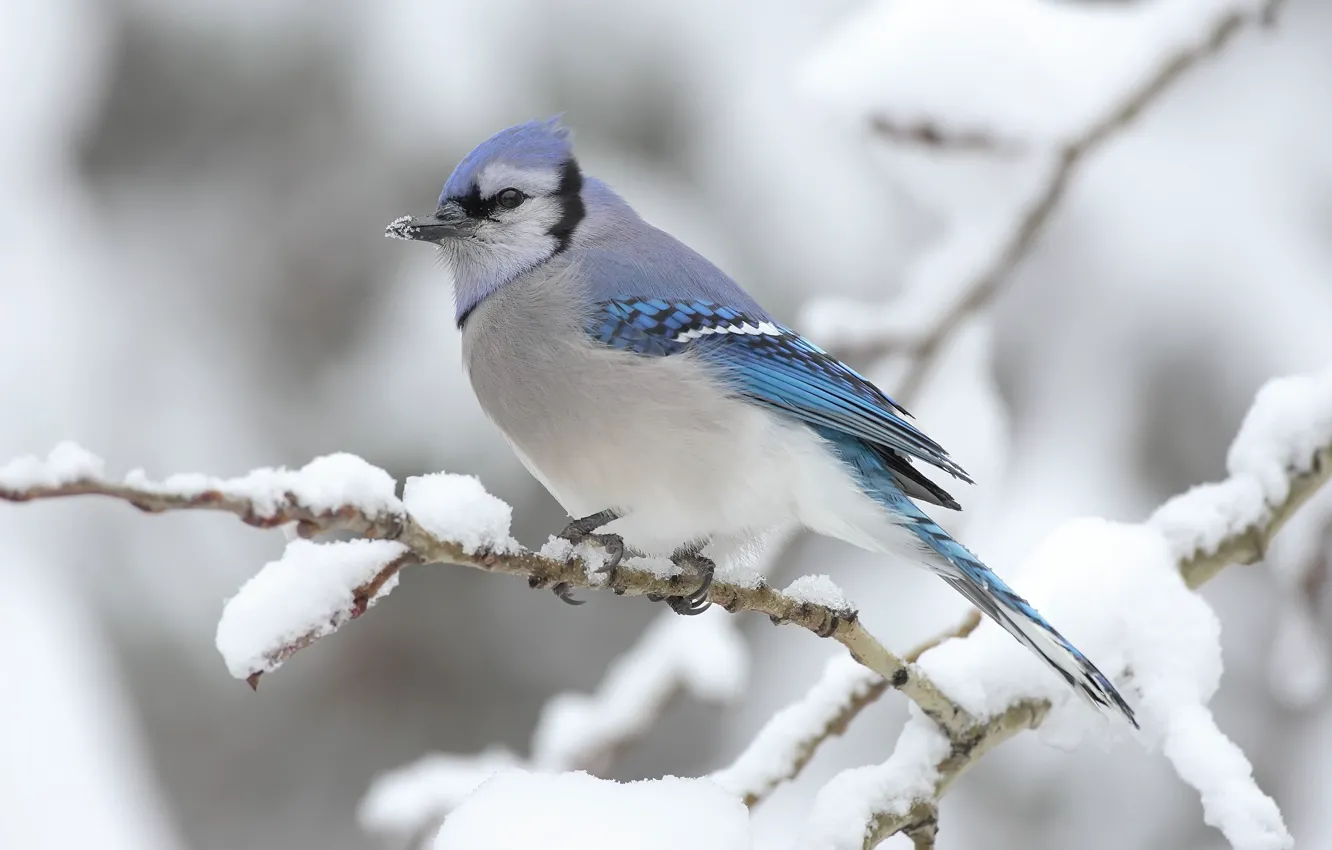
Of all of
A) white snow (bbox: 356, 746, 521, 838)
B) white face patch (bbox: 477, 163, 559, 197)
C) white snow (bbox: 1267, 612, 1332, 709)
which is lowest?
white snow (bbox: 356, 746, 521, 838)

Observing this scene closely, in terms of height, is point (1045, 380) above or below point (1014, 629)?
above

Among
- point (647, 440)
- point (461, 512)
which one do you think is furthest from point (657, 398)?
point (461, 512)

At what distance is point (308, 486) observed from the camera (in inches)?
34.2

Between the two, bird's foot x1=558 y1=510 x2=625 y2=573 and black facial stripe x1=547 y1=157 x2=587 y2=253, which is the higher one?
black facial stripe x1=547 y1=157 x2=587 y2=253

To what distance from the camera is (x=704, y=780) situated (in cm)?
118

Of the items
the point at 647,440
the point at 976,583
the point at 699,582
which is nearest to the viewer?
the point at 699,582

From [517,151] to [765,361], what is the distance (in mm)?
503

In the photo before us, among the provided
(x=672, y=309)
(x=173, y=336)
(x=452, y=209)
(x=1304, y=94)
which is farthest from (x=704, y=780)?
(x=1304, y=94)

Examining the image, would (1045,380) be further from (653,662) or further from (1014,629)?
(1014,629)

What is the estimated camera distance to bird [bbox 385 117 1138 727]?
1.66 metres

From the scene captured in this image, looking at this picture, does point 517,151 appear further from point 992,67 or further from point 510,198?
point 992,67

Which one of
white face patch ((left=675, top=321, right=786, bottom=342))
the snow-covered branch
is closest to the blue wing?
white face patch ((left=675, top=321, right=786, bottom=342))

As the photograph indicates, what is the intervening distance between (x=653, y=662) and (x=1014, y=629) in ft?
3.82

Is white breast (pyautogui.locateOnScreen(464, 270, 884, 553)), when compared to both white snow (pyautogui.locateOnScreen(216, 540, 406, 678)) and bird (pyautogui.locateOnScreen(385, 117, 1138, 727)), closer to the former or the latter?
bird (pyautogui.locateOnScreen(385, 117, 1138, 727))
